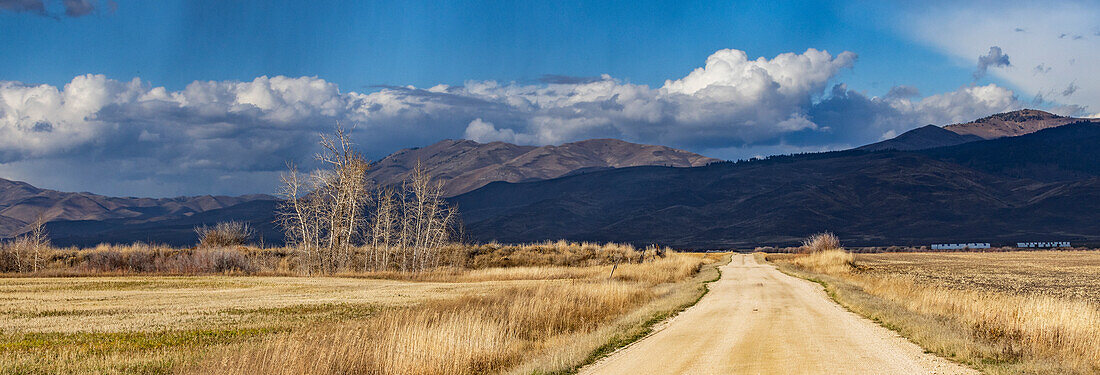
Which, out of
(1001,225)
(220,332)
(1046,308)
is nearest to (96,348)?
(220,332)

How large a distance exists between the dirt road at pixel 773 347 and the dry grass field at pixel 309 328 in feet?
3.95

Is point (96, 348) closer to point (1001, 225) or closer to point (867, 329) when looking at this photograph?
point (867, 329)

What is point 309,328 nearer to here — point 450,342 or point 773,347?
point 450,342

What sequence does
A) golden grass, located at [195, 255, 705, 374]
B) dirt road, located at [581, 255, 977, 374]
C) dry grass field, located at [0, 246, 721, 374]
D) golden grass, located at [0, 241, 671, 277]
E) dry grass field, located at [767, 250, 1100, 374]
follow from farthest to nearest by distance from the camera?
1. golden grass, located at [0, 241, 671, 277]
2. dry grass field, located at [0, 246, 721, 374]
3. dry grass field, located at [767, 250, 1100, 374]
4. golden grass, located at [195, 255, 705, 374]
5. dirt road, located at [581, 255, 977, 374]

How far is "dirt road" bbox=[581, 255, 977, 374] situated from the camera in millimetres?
13562

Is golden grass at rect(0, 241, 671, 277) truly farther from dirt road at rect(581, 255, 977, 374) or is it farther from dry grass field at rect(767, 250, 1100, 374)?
dirt road at rect(581, 255, 977, 374)

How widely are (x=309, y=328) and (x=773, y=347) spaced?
11807 mm

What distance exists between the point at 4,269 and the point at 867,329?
59655 mm

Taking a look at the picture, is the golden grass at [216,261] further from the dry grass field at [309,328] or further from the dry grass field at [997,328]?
the dry grass field at [997,328]

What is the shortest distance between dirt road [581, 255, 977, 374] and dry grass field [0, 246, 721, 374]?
47.4 inches

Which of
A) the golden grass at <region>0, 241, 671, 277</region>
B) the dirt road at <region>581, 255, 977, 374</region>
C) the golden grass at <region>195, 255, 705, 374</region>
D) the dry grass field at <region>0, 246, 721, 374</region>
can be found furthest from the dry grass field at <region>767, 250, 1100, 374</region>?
the golden grass at <region>0, 241, 671, 277</region>

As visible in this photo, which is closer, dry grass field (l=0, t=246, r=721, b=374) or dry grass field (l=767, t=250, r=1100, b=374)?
dry grass field (l=767, t=250, r=1100, b=374)

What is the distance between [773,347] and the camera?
15961 millimetres

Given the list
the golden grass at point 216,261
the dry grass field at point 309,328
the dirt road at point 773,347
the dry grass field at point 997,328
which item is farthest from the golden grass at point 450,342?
the golden grass at point 216,261
